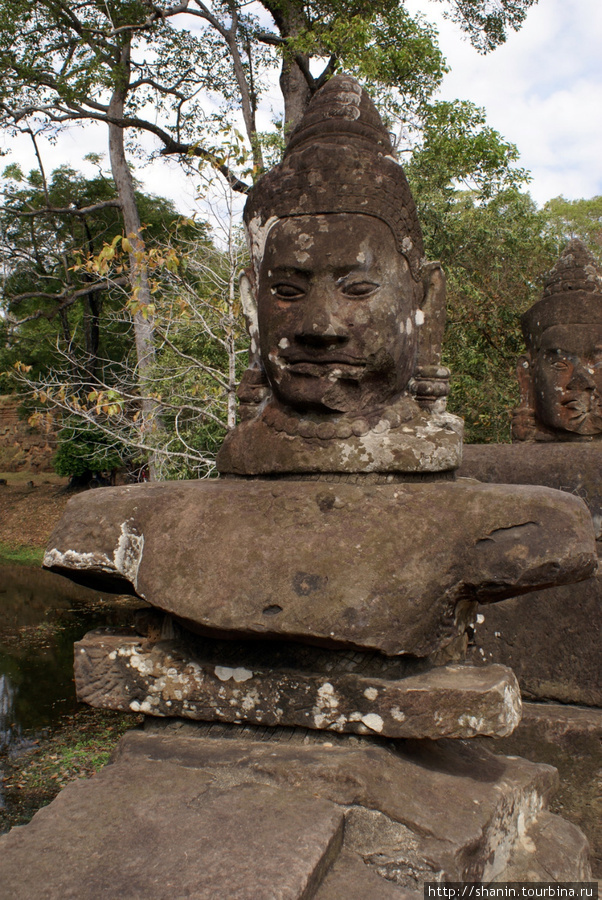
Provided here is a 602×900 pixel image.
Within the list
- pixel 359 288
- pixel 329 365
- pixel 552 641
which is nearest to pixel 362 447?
pixel 329 365

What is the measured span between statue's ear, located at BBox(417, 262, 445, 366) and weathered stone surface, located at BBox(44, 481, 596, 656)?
1.97 feet

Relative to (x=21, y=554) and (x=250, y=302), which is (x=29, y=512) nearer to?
(x=21, y=554)

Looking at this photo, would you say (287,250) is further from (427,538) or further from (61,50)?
(61,50)

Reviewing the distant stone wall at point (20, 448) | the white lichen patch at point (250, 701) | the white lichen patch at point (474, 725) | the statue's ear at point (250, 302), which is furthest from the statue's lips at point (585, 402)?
the distant stone wall at point (20, 448)

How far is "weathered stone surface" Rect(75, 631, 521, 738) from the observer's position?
1979 mm

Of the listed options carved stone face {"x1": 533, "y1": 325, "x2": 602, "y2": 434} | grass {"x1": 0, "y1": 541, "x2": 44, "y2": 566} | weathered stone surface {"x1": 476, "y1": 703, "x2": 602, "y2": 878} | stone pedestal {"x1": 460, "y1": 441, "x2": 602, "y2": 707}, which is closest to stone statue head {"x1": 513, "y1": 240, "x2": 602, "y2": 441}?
carved stone face {"x1": 533, "y1": 325, "x2": 602, "y2": 434}

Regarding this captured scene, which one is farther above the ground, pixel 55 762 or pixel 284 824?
pixel 284 824

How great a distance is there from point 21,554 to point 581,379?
11.4 meters

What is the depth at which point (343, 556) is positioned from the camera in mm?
2053

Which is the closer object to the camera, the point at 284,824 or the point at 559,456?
the point at 284,824

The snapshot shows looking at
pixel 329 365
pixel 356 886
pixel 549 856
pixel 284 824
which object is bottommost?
pixel 549 856

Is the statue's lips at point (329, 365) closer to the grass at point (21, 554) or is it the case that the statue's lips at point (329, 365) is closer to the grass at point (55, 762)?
the grass at point (55, 762)

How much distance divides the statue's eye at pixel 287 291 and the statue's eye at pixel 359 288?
0.16 meters

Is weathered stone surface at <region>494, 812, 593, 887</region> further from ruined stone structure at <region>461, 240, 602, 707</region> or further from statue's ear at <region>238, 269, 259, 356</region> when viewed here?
statue's ear at <region>238, 269, 259, 356</region>
